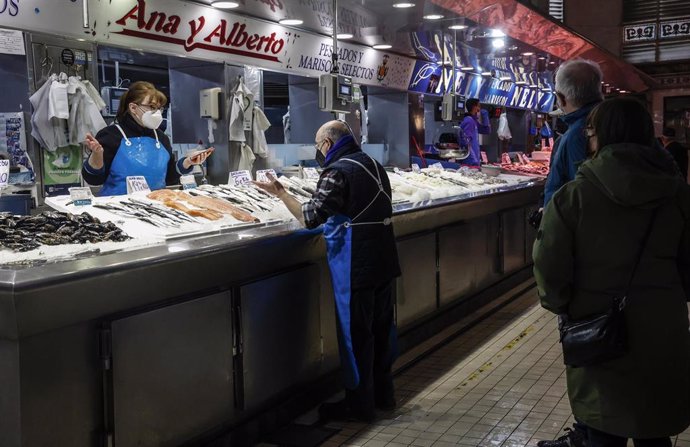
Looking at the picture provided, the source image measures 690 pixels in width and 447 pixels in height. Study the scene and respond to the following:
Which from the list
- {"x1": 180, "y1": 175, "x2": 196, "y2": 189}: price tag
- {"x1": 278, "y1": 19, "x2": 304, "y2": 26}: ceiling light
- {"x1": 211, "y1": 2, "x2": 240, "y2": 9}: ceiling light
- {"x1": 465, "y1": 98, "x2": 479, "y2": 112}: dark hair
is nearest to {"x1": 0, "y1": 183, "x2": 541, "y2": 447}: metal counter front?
{"x1": 180, "y1": 175, "x2": 196, "y2": 189}: price tag

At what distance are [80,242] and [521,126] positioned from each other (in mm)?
13188

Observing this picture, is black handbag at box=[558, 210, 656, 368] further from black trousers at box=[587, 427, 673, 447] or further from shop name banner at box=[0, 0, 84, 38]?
shop name banner at box=[0, 0, 84, 38]

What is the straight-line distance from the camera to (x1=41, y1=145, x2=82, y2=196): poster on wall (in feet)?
19.1

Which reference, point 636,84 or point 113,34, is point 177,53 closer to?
point 113,34

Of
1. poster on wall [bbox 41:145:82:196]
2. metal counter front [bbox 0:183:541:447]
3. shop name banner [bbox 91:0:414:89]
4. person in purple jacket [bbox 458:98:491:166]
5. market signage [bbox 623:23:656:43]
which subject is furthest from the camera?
market signage [bbox 623:23:656:43]

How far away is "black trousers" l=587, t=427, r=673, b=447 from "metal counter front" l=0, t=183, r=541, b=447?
171 cm

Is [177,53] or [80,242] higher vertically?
[177,53]

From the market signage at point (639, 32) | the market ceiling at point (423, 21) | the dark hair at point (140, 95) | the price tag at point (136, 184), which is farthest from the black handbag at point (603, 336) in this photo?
the market signage at point (639, 32)

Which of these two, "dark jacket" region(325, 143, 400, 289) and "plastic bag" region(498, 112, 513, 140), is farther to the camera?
"plastic bag" region(498, 112, 513, 140)

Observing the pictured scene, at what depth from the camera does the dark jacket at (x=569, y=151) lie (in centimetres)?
375

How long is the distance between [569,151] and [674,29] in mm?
19553

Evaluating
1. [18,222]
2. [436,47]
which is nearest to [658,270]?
[18,222]

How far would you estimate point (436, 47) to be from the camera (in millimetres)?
10250

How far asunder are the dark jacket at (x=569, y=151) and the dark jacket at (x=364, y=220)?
2.90 ft
